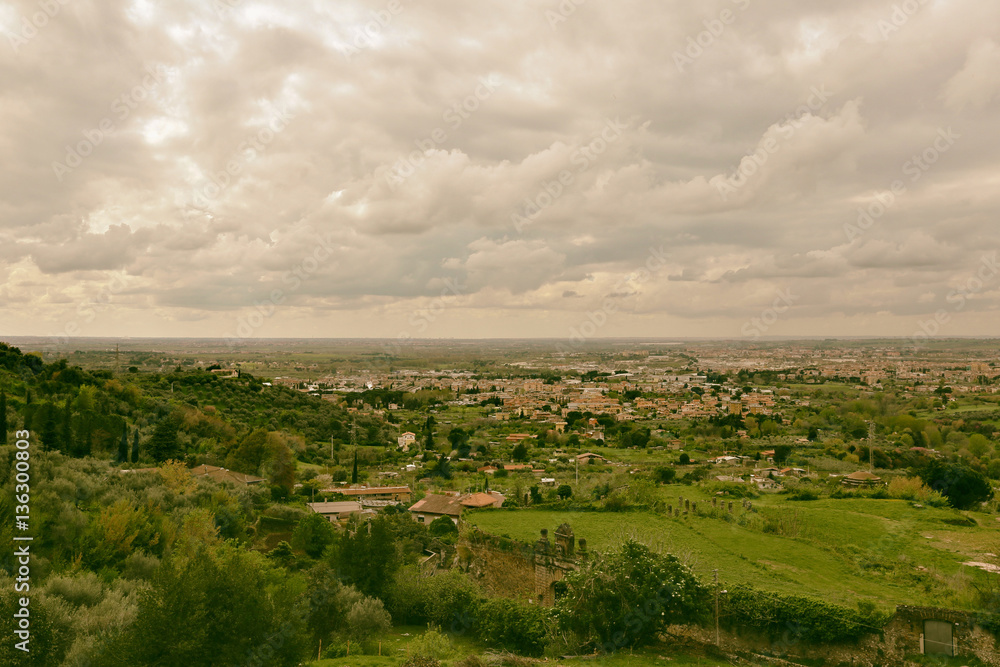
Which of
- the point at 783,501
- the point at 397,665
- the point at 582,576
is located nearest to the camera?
the point at 397,665

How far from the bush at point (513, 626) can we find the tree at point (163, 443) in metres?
23.2

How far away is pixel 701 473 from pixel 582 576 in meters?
19.8

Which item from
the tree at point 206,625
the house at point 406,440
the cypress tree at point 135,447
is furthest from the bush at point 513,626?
the house at point 406,440

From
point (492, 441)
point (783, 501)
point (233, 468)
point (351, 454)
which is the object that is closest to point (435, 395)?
point (492, 441)

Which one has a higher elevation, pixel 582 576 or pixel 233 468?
pixel 582 576

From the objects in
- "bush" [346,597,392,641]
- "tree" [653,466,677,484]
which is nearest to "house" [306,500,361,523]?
"bush" [346,597,392,641]

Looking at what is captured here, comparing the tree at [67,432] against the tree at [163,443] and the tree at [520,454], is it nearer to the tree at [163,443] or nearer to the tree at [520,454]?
the tree at [163,443]

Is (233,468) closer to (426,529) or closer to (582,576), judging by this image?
(426,529)

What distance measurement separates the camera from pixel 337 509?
1147 inches

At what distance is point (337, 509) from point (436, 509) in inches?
208

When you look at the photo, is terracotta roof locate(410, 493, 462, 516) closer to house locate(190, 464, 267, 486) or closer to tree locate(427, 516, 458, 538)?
tree locate(427, 516, 458, 538)

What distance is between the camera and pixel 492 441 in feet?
177

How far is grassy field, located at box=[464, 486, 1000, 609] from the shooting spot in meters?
12.7

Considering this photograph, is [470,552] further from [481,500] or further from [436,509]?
[436,509]
